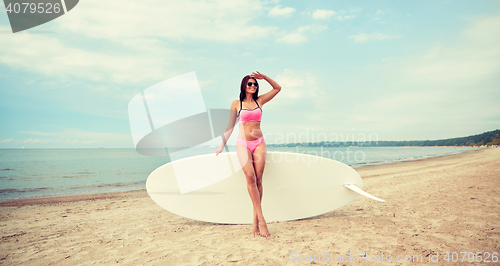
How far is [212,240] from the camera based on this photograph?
104 inches

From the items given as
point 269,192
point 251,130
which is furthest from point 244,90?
point 269,192

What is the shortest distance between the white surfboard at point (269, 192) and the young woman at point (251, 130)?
539mm

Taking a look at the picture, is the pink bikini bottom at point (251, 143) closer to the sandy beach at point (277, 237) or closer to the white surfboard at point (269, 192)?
the white surfboard at point (269, 192)

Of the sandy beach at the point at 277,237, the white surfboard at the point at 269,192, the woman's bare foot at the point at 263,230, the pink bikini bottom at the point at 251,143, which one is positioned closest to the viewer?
the sandy beach at the point at 277,237

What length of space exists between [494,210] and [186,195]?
415 cm

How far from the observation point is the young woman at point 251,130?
2.68 m

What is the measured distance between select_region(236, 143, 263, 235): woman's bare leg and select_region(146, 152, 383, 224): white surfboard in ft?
1.92

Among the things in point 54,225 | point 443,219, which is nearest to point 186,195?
point 54,225

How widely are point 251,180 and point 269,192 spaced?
0.81 m

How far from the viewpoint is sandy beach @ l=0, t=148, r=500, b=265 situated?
86.0 inches

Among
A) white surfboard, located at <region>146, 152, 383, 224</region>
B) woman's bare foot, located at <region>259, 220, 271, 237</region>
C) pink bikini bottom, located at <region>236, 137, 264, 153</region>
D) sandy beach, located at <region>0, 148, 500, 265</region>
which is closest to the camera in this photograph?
sandy beach, located at <region>0, 148, 500, 265</region>

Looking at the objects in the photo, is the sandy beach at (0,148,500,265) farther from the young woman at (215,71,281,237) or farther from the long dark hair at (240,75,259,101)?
the long dark hair at (240,75,259,101)

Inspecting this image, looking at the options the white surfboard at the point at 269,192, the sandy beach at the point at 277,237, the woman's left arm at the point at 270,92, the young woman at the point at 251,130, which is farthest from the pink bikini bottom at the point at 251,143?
the sandy beach at the point at 277,237

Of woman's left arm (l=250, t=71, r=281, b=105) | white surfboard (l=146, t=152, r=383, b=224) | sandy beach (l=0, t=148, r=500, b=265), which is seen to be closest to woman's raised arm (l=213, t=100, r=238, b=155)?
woman's left arm (l=250, t=71, r=281, b=105)
